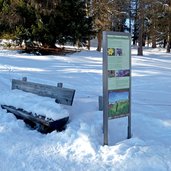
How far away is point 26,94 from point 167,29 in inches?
1401

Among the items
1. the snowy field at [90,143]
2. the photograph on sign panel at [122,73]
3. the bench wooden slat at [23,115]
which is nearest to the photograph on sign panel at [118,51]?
the photograph on sign panel at [122,73]

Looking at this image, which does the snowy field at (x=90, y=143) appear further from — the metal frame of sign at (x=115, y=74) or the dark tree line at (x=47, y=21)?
the dark tree line at (x=47, y=21)

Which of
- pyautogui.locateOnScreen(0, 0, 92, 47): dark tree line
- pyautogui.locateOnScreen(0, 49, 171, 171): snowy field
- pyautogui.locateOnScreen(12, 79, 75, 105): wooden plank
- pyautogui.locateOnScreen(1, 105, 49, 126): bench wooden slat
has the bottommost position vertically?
pyautogui.locateOnScreen(0, 49, 171, 171): snowy field

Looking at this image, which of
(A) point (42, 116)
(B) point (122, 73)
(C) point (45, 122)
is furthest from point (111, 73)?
(A) point (42, 116)

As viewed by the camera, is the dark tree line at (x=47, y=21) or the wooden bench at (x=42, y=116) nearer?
the wooden bench at (x=42, y=116)

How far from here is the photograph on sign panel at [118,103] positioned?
598 cm

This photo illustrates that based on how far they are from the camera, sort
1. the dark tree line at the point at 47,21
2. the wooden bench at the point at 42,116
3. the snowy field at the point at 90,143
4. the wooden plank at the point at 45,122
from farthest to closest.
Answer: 1. the dark tree line at the point at 47,21
2. the wooden bench at the point at 42,116
3. the wooden plank at the point at 45,122
4. the snowy field at the point at 90,143

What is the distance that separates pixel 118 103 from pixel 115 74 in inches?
20.8

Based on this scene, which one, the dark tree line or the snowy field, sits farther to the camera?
the dark tree line

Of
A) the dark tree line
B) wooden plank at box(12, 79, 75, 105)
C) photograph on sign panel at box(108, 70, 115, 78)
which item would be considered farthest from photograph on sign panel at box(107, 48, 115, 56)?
the dark tree line

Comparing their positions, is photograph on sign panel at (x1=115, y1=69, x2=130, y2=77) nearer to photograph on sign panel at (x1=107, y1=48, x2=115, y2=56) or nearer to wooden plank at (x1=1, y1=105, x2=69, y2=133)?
photograph on sign panel at (x1=107, y1=48, x2=115, y2=56)

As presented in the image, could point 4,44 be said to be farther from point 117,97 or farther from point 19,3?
point 117,97

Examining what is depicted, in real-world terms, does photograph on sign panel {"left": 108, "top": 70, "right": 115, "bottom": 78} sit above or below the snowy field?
above

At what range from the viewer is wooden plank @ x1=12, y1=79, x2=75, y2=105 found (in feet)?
25.0
